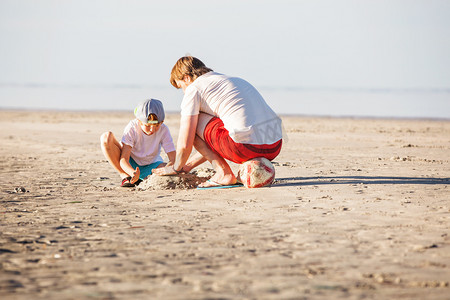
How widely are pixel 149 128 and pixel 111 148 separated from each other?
1.43 feet

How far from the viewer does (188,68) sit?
518 centimetres

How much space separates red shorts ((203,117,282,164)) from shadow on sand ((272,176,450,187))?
429 mm

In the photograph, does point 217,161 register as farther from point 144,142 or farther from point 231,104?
point 144,142

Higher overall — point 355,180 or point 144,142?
point 144,142

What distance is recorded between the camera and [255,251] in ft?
10.5

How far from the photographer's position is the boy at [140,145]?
5594 mm

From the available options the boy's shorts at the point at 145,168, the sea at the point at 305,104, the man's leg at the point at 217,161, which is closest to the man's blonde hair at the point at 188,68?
the man's leg at the point at 217,161

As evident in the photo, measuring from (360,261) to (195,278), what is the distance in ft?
2.89

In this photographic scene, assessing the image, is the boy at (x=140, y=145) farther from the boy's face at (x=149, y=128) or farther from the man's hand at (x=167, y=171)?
the man's hand at (x=167, y=171)

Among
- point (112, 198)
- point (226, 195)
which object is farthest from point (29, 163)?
point (226, 195)

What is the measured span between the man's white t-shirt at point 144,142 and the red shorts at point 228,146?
76 centimetres

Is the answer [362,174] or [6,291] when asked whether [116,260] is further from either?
[362,174]

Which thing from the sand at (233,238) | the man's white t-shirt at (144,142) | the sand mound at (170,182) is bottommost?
the sand at (233,238)

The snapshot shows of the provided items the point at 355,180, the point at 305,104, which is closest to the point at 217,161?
the point at 355,180
